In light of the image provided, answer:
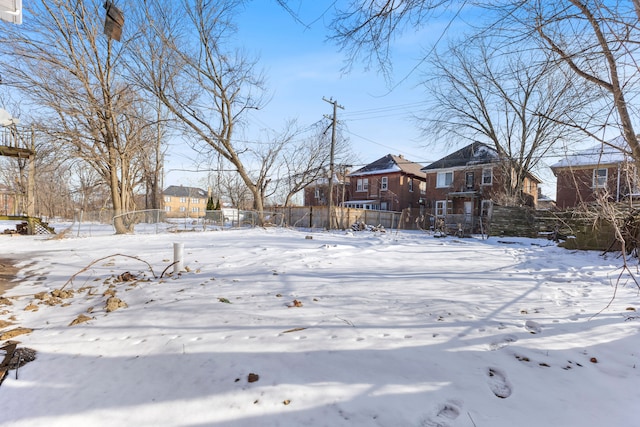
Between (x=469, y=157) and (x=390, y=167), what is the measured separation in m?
7.66

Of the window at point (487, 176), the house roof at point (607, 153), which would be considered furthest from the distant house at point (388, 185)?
the house roof at point (607, 153)

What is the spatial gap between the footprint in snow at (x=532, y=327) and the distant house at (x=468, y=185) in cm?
2020

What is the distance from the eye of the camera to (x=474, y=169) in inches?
Result: 959

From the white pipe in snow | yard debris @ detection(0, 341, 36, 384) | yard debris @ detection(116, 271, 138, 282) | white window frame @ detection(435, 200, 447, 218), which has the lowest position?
yard debris @ detection(0, 341, 36, 384)

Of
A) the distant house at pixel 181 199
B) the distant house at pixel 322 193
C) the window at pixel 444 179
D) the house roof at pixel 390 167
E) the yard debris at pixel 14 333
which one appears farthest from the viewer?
the distant house at pixel 181 199

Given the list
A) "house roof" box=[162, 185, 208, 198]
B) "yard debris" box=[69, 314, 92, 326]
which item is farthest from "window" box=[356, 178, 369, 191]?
"house roof" box=[162, 185, 208, 198]

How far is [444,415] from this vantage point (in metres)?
1.92

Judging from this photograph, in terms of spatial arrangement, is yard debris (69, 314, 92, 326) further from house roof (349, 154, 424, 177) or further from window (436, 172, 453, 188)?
house roof (349, 154, 424, 177)

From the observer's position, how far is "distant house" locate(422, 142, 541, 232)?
2316cm

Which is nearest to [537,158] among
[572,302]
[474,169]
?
[474,169]

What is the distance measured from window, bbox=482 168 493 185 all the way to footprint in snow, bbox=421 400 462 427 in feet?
84.5

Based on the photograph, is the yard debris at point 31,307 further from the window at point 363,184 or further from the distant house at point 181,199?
the distant house at point 181,199

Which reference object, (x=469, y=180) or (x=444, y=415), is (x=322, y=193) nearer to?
(x=469, y=180)

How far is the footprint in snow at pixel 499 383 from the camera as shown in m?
2.14
